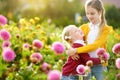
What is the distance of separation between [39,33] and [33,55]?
417 cm

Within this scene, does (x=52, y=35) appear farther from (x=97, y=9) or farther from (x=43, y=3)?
(x=43, y=3)

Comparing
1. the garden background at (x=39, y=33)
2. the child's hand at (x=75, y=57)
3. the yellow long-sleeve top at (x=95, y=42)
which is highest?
the garden background at (x=39, y=33)

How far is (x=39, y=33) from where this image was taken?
930cm

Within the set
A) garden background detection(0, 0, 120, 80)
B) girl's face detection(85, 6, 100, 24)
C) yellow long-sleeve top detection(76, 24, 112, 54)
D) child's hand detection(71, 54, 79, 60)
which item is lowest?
child's hand detection(71, 54, 79, 60)

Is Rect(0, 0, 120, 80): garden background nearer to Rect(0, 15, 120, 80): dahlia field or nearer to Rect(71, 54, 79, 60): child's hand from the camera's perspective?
Rect(0, 15, 120, 80): dahlia field

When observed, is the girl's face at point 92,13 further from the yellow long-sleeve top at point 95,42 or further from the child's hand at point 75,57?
the child's hand at point 75,57

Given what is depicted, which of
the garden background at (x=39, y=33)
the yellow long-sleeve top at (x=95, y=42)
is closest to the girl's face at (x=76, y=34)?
the yellow long-sleeve top at (x=95, y=42)

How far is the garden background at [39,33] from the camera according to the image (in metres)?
5.84

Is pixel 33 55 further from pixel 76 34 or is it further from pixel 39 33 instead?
pixel 39 33

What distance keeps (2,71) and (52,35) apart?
2751 millimetres

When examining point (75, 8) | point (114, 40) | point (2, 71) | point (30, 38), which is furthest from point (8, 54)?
point (75, 8)

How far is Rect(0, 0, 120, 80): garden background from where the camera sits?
584 centimetres

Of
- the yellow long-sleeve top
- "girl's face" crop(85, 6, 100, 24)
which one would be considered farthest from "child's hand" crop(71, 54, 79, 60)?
"girl's face" crop(85, 6, 100, 24)

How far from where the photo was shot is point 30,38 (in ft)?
28.6
